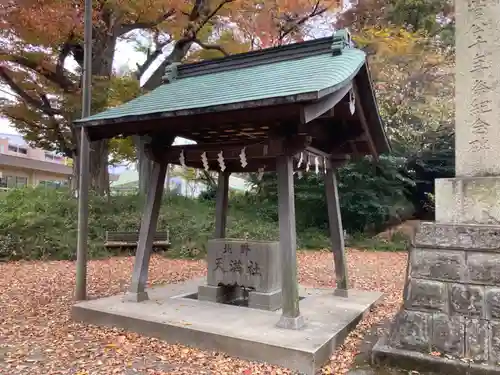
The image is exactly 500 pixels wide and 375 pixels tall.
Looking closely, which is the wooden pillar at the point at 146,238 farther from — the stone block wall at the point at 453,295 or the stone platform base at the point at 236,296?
the stone block wall at the point at 453,295

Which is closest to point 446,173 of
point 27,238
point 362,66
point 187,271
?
point 187,271

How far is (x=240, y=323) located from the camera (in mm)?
4922

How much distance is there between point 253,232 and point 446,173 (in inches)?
323

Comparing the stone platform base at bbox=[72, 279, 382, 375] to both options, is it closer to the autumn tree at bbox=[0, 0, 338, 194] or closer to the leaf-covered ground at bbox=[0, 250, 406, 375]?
the leaf-covered ground at bbox=[0, 250, 406, 375]

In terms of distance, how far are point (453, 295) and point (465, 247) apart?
19.1 inches

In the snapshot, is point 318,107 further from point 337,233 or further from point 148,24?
point 148,24

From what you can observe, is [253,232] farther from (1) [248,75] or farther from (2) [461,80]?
(2) [461,80]

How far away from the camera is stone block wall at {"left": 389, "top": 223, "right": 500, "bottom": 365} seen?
3.84 m

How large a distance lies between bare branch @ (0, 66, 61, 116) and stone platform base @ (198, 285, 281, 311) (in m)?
10.2

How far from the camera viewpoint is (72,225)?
38.1 ft

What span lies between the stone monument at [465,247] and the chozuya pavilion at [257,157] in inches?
39.4

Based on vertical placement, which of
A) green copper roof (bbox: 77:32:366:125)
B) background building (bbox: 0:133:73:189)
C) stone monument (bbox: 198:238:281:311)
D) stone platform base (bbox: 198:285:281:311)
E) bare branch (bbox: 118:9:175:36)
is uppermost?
bare branch (bbox: 118:9:175:36)

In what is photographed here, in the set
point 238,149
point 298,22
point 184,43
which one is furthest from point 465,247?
point 184,43

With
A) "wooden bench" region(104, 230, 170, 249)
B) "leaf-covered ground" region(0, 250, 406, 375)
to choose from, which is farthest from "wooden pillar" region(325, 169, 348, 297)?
"wooden bench" region(104, 230, 170, 249)
